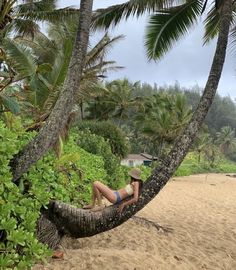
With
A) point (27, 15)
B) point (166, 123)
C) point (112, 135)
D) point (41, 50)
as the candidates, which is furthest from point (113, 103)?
point (27, 15)

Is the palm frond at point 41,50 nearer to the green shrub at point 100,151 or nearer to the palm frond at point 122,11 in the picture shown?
the green shrub at point 100,151

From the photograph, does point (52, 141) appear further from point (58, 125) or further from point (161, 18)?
point (161, 18)

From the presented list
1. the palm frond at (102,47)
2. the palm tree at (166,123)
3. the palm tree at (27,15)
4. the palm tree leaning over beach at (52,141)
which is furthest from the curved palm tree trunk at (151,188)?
the palm tree at (166,123)

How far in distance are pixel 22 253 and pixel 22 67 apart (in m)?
6.32

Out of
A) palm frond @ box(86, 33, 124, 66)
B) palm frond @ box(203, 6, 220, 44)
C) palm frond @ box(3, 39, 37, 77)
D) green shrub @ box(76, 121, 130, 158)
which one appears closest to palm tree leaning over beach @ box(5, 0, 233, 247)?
palm frond @ box(203, 6, 220, 44)

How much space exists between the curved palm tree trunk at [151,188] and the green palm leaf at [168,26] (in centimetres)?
186

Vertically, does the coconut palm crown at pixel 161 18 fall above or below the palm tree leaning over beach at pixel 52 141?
above

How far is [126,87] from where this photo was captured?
36500mm

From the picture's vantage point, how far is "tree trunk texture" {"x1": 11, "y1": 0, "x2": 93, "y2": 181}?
496cm

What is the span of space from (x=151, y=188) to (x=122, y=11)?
4.23 metres

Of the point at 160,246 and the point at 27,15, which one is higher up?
the point at 27,15

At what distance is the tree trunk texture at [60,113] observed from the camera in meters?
4.96

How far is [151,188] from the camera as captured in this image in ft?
19.5

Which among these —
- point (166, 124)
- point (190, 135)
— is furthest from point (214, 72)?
point (166, 124)
